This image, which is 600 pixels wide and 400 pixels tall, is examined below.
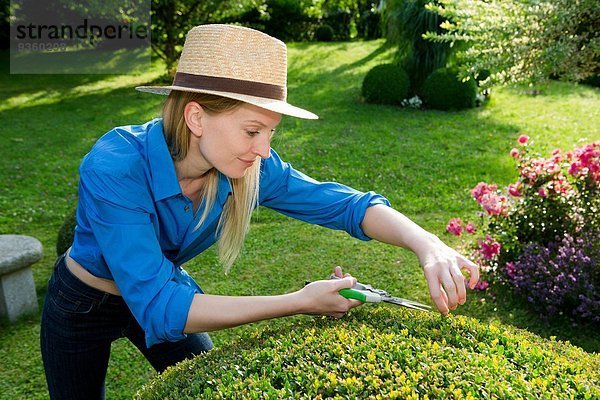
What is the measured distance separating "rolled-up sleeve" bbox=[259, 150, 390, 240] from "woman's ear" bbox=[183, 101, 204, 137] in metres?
0.39

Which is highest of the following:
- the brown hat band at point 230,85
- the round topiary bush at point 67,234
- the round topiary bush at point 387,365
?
the brown hat band at point 230,85

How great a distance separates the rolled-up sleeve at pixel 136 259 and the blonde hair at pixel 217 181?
1.07ft

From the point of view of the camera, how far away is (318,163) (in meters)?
9.32

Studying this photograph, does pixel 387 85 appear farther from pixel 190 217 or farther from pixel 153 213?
pixel 153 213

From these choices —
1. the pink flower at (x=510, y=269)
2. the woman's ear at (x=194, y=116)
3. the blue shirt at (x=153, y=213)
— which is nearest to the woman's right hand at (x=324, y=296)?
the blue shirt at (x=153, y=213)

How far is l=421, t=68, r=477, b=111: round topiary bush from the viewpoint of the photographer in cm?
1273

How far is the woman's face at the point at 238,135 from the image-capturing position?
2258 mm

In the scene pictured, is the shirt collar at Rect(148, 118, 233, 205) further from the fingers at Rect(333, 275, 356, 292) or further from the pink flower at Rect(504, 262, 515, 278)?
the pink flower at Rect(504, 262, 515, 278)

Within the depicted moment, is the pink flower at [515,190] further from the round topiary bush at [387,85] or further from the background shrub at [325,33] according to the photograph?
the background shrub at [325,33]

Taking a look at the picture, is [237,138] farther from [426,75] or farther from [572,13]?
[426,75]

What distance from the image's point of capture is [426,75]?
45.3 ft

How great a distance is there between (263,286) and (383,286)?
3.49 ft

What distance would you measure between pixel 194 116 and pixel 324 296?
80cm

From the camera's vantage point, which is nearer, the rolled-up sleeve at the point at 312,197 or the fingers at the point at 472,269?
the fingers at the point at 472,269
